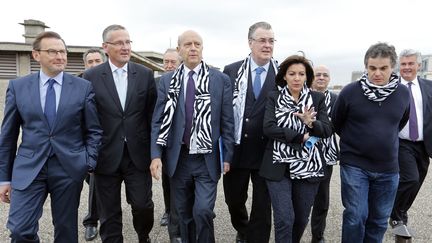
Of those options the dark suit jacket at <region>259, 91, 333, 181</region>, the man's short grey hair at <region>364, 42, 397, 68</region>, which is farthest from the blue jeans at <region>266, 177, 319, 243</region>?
the man's short grey hair at <region>364, 42, 397, 68</region>

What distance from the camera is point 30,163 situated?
288 centimetres

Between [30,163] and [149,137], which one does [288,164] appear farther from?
[30,163]

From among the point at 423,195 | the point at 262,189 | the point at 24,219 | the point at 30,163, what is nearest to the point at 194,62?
the point at 262,189

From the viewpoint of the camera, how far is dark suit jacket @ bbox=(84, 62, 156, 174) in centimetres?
330

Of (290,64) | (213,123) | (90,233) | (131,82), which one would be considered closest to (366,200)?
(290,64)

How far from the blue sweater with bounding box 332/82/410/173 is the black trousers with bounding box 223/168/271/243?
93 cm

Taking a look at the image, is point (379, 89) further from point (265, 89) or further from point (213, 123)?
point (213, 123)

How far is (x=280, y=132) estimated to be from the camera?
300 centimetres

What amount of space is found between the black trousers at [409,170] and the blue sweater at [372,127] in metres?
0.90

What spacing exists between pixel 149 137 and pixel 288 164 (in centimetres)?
145

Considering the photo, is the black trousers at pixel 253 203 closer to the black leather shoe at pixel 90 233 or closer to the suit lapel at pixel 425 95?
the black leather shoe at pixel 90 233

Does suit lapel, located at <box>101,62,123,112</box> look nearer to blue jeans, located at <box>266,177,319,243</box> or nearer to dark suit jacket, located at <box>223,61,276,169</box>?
dark suit jacket, located at <box>223,61,276,169</box>

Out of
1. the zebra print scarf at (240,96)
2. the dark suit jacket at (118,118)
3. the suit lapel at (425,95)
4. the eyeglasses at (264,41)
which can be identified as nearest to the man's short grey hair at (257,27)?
the eyeglasses at (264,41)

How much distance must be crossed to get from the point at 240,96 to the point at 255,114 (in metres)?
0.25
